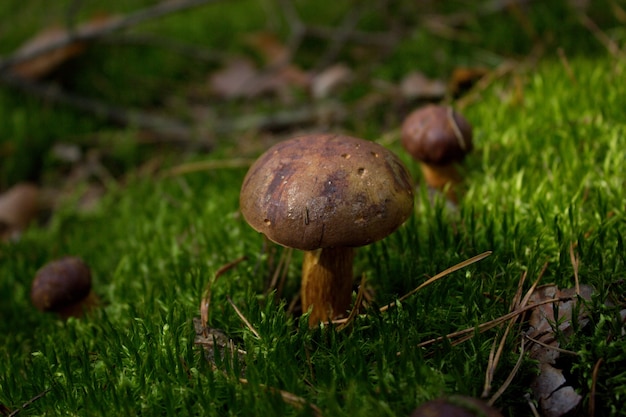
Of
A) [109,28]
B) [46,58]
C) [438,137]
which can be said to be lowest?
[438,137]

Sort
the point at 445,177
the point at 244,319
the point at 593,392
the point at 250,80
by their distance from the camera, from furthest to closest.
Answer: the point at 250,80 < the point at 445,177 < the point at 244,319 < the point at 593,392

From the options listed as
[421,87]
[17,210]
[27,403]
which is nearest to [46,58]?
[17,210]

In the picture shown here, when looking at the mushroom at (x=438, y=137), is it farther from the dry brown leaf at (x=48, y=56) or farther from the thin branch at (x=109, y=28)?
the dry brown leaf at (x=48, y=56)

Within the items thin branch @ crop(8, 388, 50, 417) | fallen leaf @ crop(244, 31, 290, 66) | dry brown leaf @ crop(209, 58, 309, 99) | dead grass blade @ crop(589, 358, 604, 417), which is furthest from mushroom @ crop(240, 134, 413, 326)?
fallen leaf @ crop(244, 31, 290, 66)

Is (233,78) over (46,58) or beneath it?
beneath

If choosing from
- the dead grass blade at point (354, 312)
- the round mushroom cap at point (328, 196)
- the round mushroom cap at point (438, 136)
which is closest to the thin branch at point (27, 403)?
the round mushroom cap at point (328, 196)

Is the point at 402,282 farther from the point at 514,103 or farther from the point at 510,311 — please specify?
the point at 514,103

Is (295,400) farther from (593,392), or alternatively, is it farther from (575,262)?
(575,262)

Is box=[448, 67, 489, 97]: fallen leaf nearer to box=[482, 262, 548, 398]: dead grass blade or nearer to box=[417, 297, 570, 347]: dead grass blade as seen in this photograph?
box=[482, 262, 548, 398]: dead grass blade
